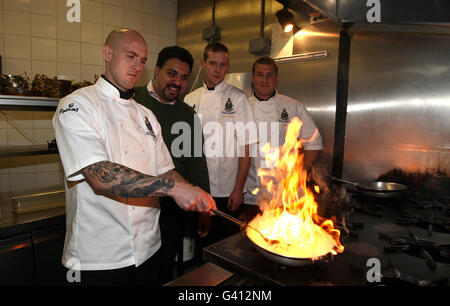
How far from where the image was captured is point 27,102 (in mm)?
2012

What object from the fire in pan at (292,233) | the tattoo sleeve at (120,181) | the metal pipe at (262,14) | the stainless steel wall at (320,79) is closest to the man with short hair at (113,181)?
the tattoo sleeve at (120,181)

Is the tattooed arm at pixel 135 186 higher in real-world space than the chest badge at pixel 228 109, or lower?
lower

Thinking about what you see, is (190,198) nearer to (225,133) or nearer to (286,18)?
(225,133)

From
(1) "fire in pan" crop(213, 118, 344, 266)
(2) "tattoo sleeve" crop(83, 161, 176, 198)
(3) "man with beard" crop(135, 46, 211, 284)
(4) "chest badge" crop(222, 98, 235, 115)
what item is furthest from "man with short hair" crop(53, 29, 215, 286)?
(4) "chest badge" crop(222, 98, 235, 115)

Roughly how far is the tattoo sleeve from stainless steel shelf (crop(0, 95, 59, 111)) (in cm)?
122

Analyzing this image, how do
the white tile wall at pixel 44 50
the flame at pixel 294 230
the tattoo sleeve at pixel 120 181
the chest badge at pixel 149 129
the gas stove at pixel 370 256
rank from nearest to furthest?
1. the gas stove at pixel 370 256
2. the flame at pixel 294 230
3. the tattoo sleeve at pixel 120 181
4. the chest badge at pixel 149 129
5. the white tile wall at pixel 44 50

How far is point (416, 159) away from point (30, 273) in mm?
2804

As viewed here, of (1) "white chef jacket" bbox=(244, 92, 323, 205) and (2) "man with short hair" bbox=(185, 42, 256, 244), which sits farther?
(1) "white chef jacket" bbox=(244, 92, 323, 205)

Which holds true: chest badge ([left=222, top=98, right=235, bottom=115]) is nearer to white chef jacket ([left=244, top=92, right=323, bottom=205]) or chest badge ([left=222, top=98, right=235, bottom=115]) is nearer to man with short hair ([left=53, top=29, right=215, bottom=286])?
white chef jacket ([left=244, top=92, right=323, bottom=205])

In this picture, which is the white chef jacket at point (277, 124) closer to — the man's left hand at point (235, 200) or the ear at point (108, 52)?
the man's left hand at point (235, 200)

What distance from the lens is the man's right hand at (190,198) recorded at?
121cm

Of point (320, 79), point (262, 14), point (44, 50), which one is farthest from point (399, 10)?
point (44, 50)

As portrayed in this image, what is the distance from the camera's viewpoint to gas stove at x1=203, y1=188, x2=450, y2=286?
927 millimetres
